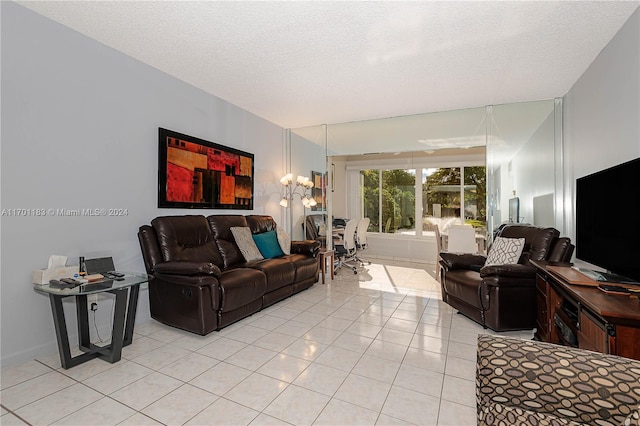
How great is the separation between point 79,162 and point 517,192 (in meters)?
5.63

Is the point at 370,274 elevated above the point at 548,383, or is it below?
below

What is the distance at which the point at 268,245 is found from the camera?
14.0ft

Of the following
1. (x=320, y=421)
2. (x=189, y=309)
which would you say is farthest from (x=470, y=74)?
(x=189, y=309)

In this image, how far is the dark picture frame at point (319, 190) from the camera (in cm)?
589

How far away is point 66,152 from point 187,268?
Answer: 56.0 inches

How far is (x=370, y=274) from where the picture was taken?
5719 mm

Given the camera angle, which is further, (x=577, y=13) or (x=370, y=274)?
(x=370, y=274)

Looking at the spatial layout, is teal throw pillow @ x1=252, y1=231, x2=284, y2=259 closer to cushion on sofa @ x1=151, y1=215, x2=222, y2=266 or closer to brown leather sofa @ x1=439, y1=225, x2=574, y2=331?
cushion on sofa @ x1=151, y1=215, x2=222, y2=266

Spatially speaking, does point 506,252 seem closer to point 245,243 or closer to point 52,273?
point 245,243

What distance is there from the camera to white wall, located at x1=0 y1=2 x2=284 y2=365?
2.27 meters

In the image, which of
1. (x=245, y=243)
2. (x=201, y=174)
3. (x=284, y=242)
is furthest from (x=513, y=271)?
(x=201, y=174)

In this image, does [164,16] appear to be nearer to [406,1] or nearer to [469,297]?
[406,1]

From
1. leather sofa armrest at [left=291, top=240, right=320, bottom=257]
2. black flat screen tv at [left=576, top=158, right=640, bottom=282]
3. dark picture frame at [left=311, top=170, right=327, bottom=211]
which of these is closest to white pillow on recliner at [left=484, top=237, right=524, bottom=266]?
black flat screen tv at [left=576, top=158, right=640, bottom=282]

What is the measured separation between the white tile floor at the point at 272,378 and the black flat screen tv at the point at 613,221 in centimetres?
116
